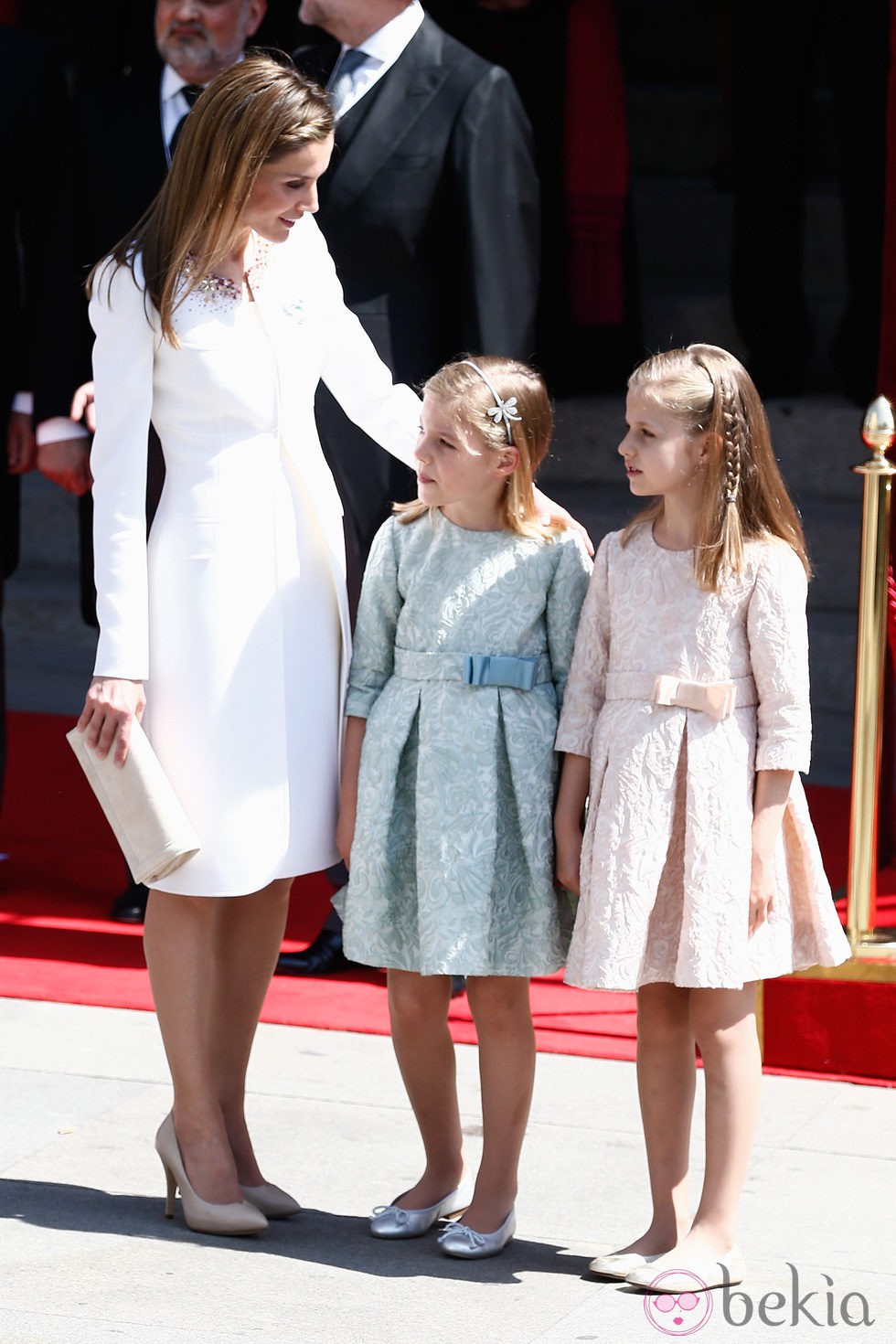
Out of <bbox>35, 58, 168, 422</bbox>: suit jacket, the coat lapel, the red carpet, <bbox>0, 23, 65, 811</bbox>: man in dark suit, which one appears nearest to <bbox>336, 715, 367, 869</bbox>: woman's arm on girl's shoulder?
the red carpet

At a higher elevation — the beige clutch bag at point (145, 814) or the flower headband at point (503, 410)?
the flower headband at point (503, 410)

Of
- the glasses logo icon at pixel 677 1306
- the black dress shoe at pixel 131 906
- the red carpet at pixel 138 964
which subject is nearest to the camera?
the glasses logo icon at pixel 677 1306

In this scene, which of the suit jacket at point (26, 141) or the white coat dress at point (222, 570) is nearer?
the white coat dress at point (222, 570)

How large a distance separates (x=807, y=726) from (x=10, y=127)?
2.58m

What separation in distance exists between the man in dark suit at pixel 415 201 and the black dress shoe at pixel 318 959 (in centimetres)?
73

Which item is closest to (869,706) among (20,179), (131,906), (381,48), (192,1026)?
(192,1026)

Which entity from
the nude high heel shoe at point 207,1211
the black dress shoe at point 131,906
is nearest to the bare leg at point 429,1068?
the nude high heel shoe at point 207,1211

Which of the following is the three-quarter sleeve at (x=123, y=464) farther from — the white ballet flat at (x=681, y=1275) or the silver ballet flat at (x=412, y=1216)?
the white ballet flat at (x=681, y=1275)

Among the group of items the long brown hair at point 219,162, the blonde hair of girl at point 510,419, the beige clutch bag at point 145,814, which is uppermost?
the long brown hair at point 219,162

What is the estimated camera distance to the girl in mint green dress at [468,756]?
9.28 ft

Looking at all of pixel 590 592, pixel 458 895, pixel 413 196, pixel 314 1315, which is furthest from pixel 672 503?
pixel 413 196

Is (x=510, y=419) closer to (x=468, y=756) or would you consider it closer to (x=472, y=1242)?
(x=468, y=756)

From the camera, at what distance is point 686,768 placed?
2746 millimetres

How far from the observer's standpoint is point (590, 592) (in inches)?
112
